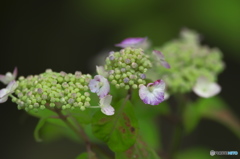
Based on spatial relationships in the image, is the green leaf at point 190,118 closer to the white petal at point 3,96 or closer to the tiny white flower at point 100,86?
the tiny white flower at point 100,86

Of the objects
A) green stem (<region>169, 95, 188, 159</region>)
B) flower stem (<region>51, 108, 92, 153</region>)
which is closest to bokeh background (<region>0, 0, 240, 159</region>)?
green stem (<region>169, 95, 188, 159</region>)

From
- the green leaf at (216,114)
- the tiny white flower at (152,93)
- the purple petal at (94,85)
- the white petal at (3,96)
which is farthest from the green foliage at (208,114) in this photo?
the white petal at (3,96)

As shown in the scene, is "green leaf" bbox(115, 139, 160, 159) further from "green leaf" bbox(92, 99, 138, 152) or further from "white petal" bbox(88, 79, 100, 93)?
"white petal" bbox(88, 79, 100, 93)

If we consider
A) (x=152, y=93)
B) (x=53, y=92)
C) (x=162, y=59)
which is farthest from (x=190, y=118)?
(x=53, y=92)

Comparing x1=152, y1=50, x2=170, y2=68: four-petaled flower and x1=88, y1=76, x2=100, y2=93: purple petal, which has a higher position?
x1=88, y1=76, x2=100, y2=93: purple petal

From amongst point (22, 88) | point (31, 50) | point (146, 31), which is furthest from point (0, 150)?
point (22, 88)

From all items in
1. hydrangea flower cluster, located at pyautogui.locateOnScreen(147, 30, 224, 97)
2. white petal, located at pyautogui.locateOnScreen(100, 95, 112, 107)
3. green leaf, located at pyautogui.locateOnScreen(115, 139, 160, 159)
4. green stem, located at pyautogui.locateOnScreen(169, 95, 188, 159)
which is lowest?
green stem, located at pyautogui.locateOnScreen(169, 95, 188, 159)
